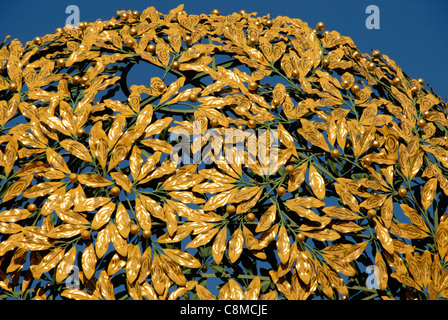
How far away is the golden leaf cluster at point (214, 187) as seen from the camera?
1.04 meters

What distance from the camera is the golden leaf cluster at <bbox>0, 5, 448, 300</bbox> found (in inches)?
40.8

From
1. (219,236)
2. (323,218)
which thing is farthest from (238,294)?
(323,218)

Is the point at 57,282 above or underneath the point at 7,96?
underneath

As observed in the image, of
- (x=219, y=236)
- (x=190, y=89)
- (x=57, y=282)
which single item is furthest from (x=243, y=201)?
(x=57, y=282)

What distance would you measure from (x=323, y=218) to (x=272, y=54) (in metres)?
0.39

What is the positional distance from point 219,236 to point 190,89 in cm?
31

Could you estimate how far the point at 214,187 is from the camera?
1048mm
